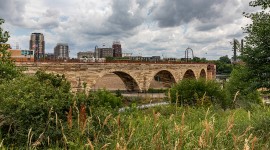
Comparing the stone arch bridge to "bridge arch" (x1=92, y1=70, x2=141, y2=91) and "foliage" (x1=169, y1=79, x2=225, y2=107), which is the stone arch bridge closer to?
"bridge arch" (x1=92, y1=70, x2=141, y2=91)

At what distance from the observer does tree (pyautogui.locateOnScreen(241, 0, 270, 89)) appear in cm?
1769

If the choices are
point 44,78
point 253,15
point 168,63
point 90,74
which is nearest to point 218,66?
point 168,63

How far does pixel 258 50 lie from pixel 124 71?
127 feet

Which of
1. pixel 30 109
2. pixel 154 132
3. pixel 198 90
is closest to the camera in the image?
pixel 154 132

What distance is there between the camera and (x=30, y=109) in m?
7.67

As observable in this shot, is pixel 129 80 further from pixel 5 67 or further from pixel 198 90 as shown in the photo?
pixel 5 67

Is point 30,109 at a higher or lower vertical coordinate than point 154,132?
higher

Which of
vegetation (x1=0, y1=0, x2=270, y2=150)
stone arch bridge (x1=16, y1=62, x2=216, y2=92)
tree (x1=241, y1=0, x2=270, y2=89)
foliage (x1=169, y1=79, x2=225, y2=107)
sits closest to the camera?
vegetation (x1=0, y1=0, x2=270, y2=150)

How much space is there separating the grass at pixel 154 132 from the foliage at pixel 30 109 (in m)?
0.29

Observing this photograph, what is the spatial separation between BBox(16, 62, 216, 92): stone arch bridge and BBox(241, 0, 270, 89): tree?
1596cm

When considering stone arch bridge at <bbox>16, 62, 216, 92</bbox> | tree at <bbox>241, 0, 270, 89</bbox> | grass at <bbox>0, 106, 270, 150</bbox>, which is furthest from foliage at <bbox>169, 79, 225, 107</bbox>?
grass at <bbox>0, 106, 270, 150</bbox>

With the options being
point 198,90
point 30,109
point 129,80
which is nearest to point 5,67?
point 30,109

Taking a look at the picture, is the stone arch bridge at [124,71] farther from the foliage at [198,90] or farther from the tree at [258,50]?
the tree at [258,50]

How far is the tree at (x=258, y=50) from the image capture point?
58.0ft
